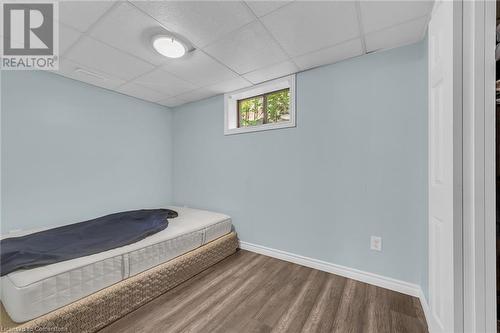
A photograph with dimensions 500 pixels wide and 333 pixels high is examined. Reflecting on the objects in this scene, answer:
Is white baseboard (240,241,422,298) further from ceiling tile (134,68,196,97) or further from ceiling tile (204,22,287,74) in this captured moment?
ceiling tile (134,68,196,97)

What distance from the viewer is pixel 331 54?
1.87 m

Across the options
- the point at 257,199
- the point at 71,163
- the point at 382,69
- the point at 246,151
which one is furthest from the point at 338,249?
the point at 71,163

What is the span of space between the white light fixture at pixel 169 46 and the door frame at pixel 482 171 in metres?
1.83

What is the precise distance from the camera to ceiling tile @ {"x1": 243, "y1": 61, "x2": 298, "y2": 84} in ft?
6.88

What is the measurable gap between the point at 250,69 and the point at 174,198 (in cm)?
255

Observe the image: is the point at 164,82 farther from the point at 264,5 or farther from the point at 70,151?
the point at 264,5

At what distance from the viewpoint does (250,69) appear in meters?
2.16

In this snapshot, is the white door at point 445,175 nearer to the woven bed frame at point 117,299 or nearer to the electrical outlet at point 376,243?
the electrical outlet at point 376,243

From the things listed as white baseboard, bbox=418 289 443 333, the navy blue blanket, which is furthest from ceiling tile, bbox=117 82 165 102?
white baseboard, bbox=418 289 443 333

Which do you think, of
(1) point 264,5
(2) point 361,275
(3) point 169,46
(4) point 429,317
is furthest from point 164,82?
(4) point 429,317

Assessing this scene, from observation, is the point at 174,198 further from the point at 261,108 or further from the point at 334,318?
the point at 334,318

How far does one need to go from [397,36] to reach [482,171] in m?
1.40

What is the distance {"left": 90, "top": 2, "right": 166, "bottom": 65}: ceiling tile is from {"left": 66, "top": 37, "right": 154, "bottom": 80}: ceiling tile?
4.8 inches

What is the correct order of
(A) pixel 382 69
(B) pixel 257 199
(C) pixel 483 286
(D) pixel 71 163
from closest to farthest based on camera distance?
(C) pixel 483 286
(A) pixel 382 69
(D) pixel 71 163
(B) pixel 257 199
